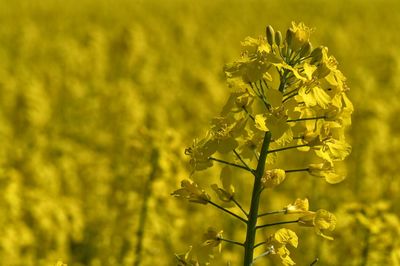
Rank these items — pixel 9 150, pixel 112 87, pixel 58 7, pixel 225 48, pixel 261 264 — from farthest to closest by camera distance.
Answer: pixel 58 7 → pixel 225 48 → pixel 112 87 → pixel 9 150 → pixel 261 264

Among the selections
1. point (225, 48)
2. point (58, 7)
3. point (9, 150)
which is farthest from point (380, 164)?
point (58, 7)

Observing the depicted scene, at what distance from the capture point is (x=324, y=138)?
296 cm

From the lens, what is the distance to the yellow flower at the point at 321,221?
3.00 metres

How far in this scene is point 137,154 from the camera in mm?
5348

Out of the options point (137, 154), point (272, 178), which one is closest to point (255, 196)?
point (272, 178)

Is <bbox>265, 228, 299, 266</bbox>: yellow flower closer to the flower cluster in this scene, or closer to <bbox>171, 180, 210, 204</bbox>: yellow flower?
the flower cluster

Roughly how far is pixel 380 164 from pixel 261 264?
185 cm

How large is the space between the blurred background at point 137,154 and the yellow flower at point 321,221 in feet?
3.04

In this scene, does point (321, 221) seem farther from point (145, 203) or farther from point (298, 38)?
point (145, 203)

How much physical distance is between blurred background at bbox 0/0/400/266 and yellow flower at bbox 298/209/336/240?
0.93 metres

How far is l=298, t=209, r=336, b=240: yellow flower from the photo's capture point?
2998 millimetres

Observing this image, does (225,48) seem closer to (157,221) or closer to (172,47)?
(172,47)

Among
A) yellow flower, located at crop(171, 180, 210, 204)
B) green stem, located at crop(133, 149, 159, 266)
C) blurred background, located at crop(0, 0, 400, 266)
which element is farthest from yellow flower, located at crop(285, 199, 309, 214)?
green stem, located at crop(133, 149, 159, 266)

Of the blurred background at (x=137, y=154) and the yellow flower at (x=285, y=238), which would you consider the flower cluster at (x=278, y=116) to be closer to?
the yellow flower at (x=285, y=238)
